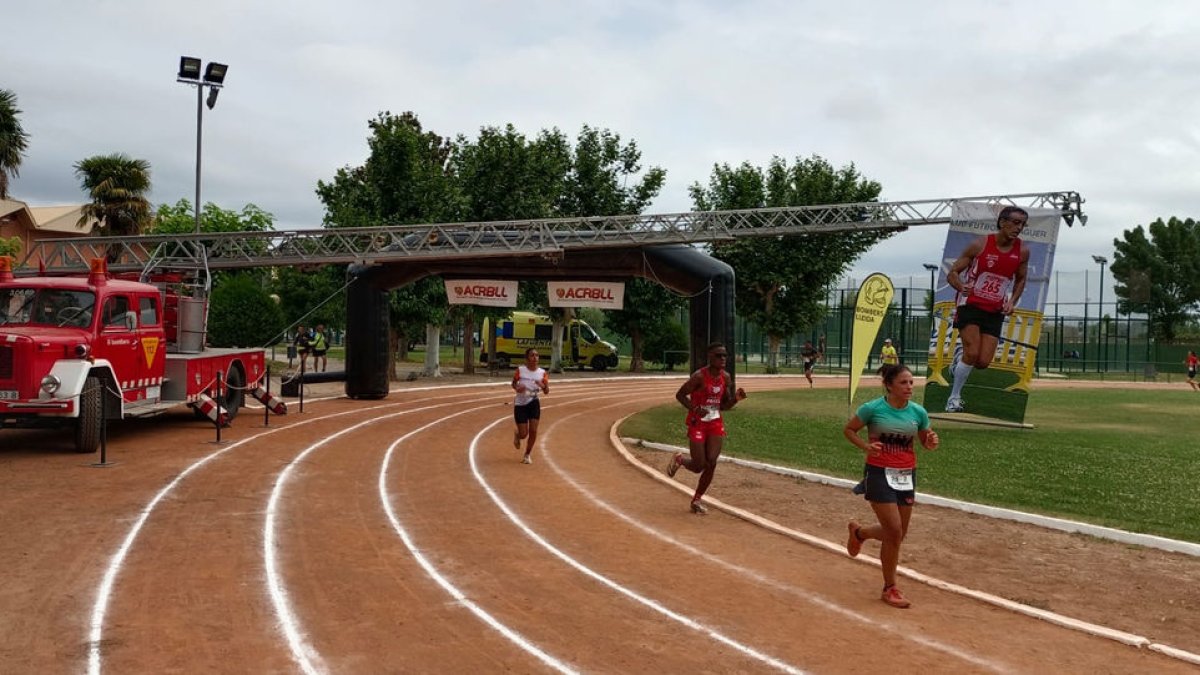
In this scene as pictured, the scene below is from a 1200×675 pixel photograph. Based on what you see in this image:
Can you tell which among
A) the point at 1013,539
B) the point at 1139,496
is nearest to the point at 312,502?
the point at 1013,539

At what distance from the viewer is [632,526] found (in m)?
10.1

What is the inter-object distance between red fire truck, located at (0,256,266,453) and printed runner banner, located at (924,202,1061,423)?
16520 millimetres

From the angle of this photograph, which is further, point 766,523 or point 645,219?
point 645,219

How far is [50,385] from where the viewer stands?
44.6 feet

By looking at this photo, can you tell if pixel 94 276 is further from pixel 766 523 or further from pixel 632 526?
pixel 766 523

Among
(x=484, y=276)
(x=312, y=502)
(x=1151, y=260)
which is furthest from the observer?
(x=1151, y=260)

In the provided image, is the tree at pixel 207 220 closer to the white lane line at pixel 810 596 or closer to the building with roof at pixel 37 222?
the building with roof at pixel 37 222

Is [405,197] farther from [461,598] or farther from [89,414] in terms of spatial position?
[461,598]

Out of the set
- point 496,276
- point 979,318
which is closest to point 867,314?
point 979,318

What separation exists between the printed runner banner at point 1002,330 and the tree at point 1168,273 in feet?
168

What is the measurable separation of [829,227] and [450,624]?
20.9 m

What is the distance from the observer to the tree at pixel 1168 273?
64.4 meters

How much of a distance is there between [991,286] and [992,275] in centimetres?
25

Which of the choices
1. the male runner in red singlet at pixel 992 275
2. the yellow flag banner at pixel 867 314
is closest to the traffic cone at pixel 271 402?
the yellow flag banner at pixel 867 314
